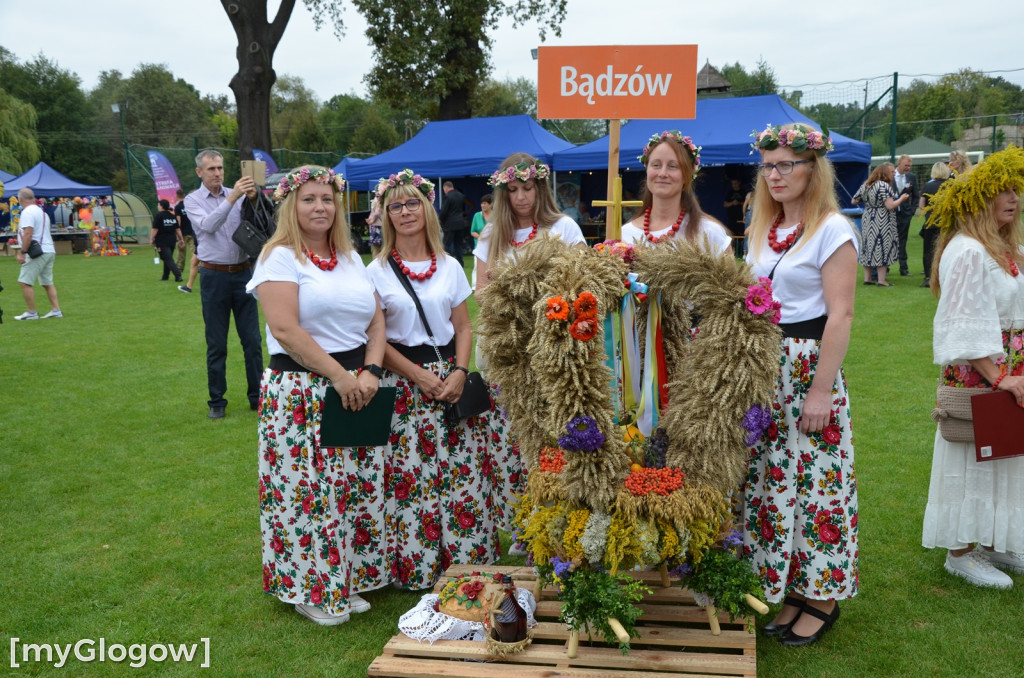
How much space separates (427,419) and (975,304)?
8.36ft

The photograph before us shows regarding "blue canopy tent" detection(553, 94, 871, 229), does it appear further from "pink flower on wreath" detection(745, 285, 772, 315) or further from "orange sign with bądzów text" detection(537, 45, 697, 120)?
"pink flower on wreath" detection(745, 285, 772, 315)

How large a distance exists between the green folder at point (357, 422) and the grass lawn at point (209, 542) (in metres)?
0.87

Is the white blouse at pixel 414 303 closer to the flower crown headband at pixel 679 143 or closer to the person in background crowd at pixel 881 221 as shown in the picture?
the flower crown headband at pixel 679 143

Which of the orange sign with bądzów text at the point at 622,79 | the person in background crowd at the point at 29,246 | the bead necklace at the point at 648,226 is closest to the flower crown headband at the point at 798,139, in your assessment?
the orange sign with bądzów text at the point at 622,79

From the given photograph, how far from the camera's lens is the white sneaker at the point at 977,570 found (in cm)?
367

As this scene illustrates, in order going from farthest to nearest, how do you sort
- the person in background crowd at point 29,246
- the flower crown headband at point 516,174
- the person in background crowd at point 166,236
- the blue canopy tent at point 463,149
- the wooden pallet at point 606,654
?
1. the blue canopy tent at point 463,149
2. the person in background crowd at point 166,236
3. the person in background crowd at point 29,246
4. the flower crown headband at point 516,174
5. the wooden pallet at point 606,654

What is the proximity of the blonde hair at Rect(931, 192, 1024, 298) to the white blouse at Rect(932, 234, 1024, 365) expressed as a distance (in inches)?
1.4

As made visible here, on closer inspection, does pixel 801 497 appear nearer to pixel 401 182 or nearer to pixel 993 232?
pixel 993 232

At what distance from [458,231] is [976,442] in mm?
15861

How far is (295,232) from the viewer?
342cm

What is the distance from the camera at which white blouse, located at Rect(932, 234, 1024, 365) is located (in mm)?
3365

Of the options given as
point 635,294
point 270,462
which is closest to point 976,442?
point 635,294

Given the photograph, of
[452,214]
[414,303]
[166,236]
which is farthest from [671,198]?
[166,236]

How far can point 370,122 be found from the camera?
5294 cm
